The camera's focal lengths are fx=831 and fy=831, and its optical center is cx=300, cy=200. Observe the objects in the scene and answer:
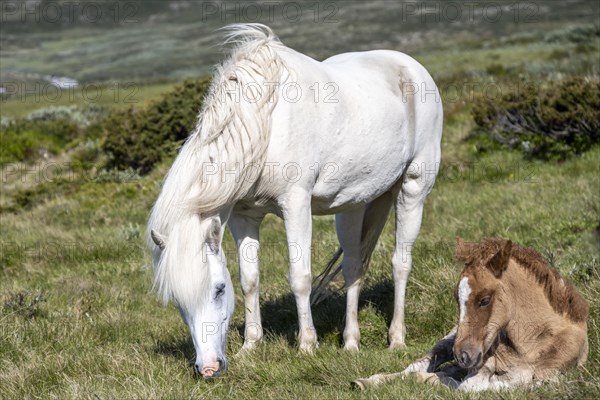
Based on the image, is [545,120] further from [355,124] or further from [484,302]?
[484,302]

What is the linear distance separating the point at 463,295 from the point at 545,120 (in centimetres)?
898

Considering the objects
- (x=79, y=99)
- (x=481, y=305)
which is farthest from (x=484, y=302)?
(x=79, y=99)

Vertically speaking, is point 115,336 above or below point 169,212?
below

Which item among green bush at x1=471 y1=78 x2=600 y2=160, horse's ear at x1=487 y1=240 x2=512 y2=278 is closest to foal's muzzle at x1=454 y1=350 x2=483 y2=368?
horse's ear at x1=487 y1=240 x2=512 y2=278

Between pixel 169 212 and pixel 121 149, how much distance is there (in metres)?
10.5

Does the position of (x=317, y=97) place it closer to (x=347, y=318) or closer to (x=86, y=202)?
(x=347, y=318)

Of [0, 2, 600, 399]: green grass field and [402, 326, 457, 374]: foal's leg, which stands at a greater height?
[402, 326, 457, 374]: foal's leg

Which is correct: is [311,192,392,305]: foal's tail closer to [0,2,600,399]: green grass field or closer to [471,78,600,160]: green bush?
[0,2,600,399]: green grass field

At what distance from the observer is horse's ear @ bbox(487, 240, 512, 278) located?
170 inches

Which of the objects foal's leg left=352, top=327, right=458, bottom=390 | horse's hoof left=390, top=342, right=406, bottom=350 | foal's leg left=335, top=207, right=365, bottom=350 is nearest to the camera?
foal's leg left=352, top=327, right=458, bottom=390

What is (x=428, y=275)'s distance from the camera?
7176 millimetres

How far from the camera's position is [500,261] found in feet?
14.3

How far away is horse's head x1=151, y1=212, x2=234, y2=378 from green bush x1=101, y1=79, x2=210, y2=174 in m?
9.92

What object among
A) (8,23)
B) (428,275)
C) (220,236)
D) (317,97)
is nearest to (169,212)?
(220,236)
